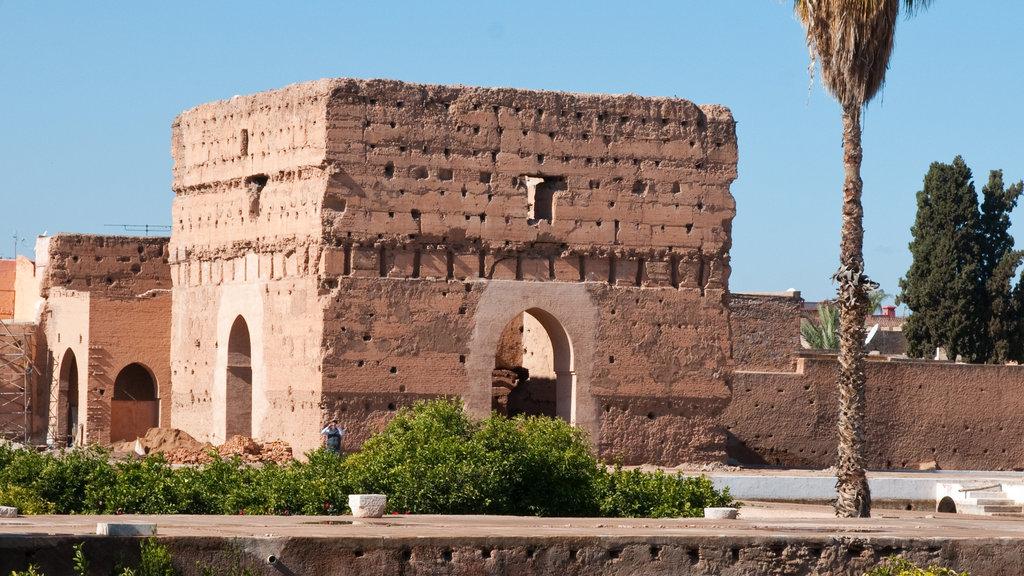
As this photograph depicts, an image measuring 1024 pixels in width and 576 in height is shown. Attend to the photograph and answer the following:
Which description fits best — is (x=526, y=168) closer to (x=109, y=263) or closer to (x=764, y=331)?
(x=109, y=263)

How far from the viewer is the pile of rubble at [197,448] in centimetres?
2250

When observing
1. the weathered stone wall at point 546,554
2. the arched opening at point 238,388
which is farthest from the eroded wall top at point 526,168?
the weathered stone wall at point 546,554

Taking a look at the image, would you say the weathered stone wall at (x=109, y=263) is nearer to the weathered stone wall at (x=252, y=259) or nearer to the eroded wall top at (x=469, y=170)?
the weathered stone wall at (x=252, y=259)

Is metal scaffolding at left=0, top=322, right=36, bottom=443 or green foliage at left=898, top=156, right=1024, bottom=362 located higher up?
green foliage at left=898, top=156, right=1024, bottom=362

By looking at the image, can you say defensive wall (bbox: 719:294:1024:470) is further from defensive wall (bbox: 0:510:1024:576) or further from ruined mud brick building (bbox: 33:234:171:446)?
defensive wall (bbox: 0:510:1024:576)

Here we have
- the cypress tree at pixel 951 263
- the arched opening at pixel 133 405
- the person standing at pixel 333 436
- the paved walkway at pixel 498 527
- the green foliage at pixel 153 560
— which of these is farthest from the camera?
the cypress tree at pixel 951 263

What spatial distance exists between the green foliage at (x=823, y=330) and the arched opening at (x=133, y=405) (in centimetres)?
1847

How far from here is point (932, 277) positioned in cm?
3806

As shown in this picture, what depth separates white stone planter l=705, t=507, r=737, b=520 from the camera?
51.5ft

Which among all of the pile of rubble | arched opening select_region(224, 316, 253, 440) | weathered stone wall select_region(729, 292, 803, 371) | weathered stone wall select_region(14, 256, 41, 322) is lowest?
the pile of rubble

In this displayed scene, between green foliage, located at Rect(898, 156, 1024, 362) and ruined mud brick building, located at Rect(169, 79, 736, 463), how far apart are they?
1486cm

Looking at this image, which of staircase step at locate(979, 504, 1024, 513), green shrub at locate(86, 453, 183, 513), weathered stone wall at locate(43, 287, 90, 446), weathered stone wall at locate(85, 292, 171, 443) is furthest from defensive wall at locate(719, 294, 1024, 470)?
green shrub at locate(86, 453, 183, 513)


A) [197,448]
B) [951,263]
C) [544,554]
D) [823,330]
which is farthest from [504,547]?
[823,330]

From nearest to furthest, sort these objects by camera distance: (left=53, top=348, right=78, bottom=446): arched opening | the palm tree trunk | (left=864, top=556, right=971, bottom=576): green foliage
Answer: (left=864, top=556, right=971, bottom=576): green foliage < the palm tree trunk < (left=53, top=348, right=78, bottom=446): arched opening
